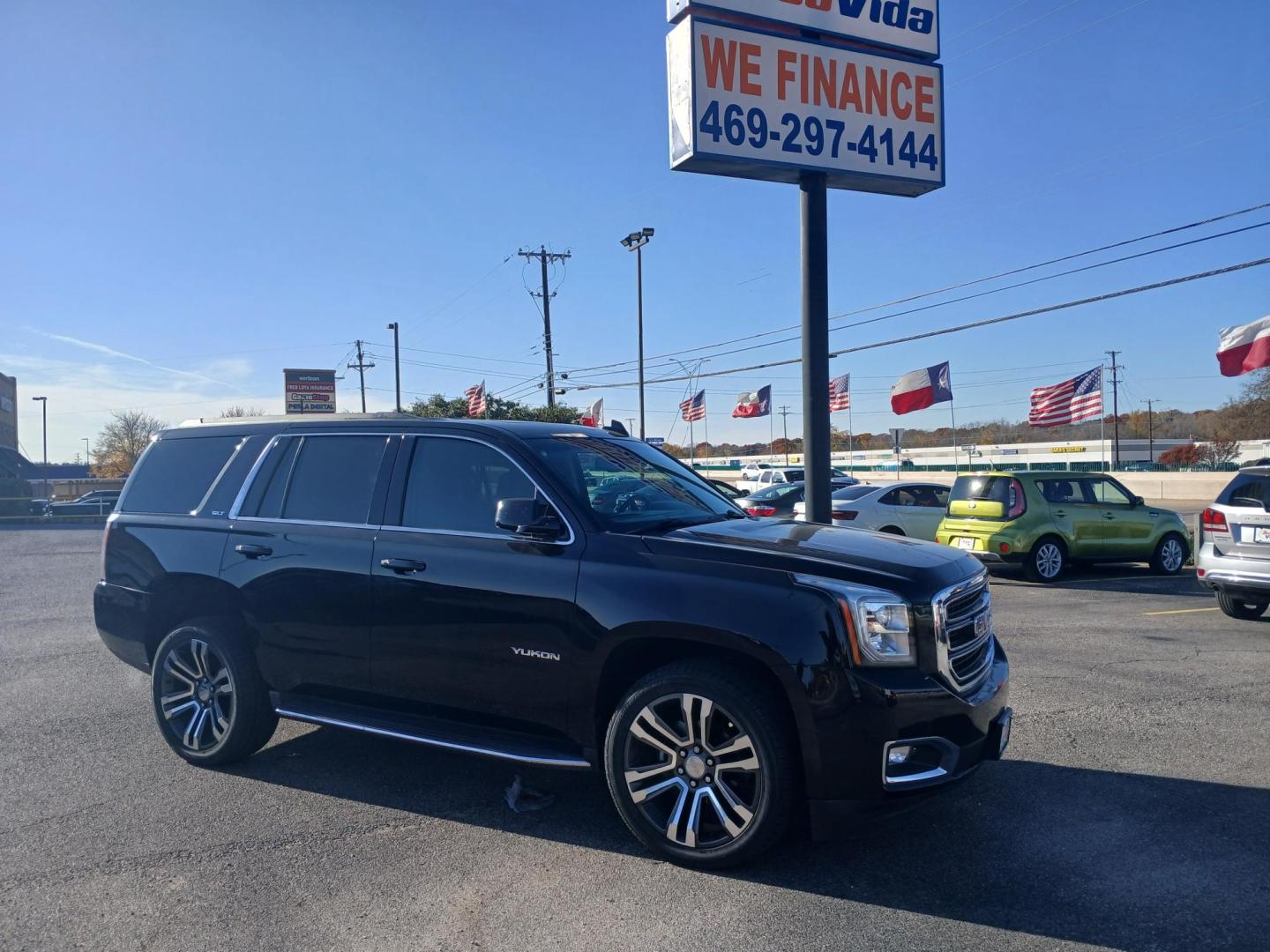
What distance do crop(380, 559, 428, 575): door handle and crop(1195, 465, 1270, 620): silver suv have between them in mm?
8216

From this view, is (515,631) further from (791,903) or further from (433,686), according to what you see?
(791,903)

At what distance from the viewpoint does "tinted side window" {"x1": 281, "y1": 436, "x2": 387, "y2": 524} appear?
510cm

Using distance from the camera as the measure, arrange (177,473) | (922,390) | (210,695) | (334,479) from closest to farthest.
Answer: (334,479) < (210,695) < (177,473) < (922,390)

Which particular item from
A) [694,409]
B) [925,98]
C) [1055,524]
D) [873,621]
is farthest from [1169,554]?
[694,409]

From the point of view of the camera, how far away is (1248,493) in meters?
9.27

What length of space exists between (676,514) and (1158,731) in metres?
3.45

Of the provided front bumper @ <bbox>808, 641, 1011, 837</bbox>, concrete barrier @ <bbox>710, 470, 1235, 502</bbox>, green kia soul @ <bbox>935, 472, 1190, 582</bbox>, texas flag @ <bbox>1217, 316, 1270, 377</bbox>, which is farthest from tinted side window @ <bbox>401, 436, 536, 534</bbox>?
concrete barrier @ <bbox>710, 470, 1235, 502</bbox>

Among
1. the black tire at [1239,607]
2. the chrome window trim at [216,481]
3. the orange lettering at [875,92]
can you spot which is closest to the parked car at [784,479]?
the orange lettering at [875,92]

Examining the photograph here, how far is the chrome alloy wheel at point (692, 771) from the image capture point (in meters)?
3.89

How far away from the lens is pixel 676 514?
4910 mm

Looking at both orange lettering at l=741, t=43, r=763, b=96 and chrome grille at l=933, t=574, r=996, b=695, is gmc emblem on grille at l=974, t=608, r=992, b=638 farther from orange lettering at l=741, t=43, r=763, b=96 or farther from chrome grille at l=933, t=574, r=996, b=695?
orange lettering at l=741, t=43, r=763, b=96

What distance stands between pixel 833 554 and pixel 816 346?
9.27 meters

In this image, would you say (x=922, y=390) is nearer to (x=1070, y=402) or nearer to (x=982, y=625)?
(x=1070, y=402)

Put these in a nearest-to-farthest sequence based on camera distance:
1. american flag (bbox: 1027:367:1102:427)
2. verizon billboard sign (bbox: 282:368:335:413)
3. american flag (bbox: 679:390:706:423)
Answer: american flag (bbox: 1027:367:1102:427) → american flag (bbox: 679:390:706:423) → verizon billboard sign (bbox: 282:368:335:413)
